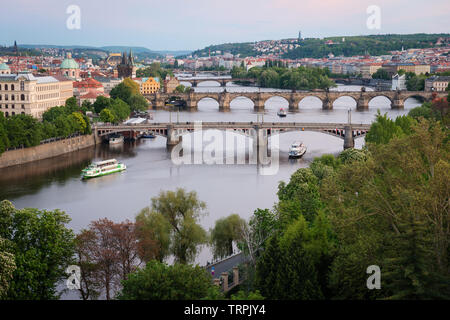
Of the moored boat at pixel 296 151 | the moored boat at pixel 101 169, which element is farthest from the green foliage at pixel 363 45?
the moored boat at pixel 101 169

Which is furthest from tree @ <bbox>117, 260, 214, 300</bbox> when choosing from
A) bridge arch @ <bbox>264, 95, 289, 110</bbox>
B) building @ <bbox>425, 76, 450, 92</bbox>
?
building @ <bbox>425, 76, 450, 92</bbox>

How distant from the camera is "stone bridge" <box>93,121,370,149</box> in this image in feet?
87.0

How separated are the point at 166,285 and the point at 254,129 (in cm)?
1964

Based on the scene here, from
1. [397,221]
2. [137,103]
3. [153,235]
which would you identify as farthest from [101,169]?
[137,103]

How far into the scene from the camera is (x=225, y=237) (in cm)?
1247

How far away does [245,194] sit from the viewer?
18016 mm

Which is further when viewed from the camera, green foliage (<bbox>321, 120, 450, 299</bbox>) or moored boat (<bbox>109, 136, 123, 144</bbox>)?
moored boat (<bbox>109, 136, 123, 144</bbox>)

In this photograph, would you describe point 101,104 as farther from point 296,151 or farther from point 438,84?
point 438,84

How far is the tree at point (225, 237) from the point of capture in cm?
1242

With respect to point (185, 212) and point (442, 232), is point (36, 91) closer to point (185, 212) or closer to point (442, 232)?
point (185, 212)

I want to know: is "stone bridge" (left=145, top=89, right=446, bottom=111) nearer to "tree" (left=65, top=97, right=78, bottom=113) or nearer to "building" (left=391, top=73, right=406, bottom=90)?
"building" (left=391, top=73, right=406, bottom=90)

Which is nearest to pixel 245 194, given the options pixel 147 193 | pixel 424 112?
pixel 147 193

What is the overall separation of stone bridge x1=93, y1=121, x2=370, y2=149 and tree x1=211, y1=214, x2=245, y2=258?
13946mm

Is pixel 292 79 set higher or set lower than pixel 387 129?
higher
